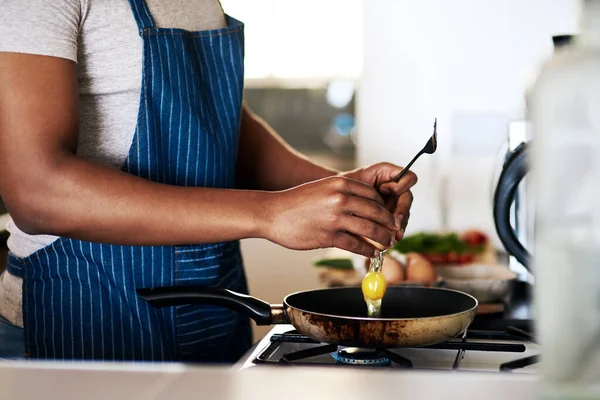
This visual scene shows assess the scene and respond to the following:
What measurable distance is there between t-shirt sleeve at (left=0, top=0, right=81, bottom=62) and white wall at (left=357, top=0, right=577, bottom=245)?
1886 millimetres

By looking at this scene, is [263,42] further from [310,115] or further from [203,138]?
[203,138]

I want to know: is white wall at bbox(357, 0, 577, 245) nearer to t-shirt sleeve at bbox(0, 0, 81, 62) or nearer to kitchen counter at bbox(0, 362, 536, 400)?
t-shirt sleeve at bbox(0, 0, 81, 62)

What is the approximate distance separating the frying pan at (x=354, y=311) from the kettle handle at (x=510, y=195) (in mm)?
99

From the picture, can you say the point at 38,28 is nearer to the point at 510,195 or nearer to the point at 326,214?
the point at 326,214

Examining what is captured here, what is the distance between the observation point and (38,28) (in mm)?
996

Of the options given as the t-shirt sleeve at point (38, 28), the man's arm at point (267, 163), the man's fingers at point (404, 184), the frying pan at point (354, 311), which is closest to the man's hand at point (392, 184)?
the man's fingers at point (404, 184)

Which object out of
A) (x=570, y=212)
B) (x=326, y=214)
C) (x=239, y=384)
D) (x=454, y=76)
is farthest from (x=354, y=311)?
(x=454, y=76)

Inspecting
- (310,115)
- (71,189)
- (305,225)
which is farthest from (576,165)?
(310,115)

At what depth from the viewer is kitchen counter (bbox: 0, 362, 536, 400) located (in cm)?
50

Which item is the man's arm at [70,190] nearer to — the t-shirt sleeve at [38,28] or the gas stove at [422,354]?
the t-shirt sleeve at [38,28]

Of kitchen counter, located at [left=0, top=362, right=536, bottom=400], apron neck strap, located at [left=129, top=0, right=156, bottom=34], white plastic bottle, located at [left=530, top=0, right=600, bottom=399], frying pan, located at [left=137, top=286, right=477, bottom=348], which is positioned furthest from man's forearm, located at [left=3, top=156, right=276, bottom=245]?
white plastic bottle, located at [left=530, top=0, right=600, bottom=399]

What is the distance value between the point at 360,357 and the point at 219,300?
0.21m

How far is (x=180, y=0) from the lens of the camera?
128 centimetres

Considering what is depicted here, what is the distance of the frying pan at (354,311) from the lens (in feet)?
3.14
